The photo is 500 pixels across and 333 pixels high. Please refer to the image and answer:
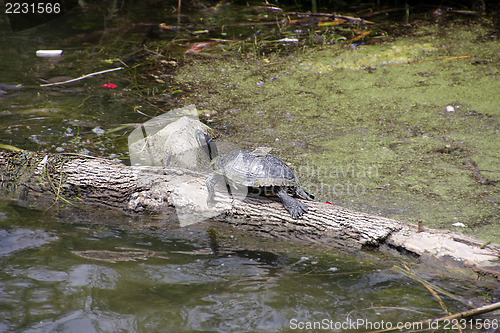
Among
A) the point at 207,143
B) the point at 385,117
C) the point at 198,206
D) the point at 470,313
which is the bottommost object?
the point at 470,313

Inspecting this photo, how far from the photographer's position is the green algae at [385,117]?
3.89 meters

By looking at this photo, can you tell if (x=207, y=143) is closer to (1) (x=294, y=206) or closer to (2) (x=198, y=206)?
(2) (x=198, y=206)


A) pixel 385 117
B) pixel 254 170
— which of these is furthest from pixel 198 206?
pixel 385 117

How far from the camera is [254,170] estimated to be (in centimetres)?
339

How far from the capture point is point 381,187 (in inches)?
158

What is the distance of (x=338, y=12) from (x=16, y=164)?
7035mm

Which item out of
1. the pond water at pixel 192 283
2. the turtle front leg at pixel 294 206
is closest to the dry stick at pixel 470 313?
the pond water at pixel 192 283

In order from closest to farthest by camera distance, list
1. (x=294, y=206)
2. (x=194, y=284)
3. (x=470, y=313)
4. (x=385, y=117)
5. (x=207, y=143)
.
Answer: (x=470, y=313) → (x=194, y=284) → (x=294, y=206) → (x=207, y=143) → (x=385, y=117)

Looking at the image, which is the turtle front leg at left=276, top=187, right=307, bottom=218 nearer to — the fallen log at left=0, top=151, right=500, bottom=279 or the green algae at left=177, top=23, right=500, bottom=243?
the fallen log at left=0, top=151, right=500, bottom=279

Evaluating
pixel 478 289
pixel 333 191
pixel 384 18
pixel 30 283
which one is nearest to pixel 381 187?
pixel 333 191

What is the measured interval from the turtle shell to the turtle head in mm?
444

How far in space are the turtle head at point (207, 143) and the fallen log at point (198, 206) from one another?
48 centimetres

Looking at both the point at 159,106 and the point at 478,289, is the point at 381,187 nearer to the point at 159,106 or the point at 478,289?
the point at 478,289

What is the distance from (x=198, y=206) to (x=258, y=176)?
0.53 m
